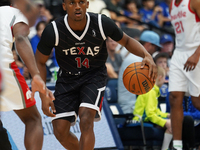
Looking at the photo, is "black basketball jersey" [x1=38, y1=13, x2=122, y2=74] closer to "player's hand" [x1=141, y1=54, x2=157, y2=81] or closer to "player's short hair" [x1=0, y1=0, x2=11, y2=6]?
"player's hand" [x1=141, y1=54, x2=157, y2=81]

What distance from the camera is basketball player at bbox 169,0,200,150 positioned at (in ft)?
17.6

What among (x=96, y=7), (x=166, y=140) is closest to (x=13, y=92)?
(x=166, y=140)

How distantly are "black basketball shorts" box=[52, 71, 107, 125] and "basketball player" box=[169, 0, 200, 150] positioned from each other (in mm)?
1383

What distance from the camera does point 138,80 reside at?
4488mm

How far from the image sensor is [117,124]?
19.5 ft

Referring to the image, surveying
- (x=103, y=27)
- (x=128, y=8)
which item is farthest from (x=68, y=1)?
(x=128, y=8)

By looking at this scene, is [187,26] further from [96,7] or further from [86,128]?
[96,7]

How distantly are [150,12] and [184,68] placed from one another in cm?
787

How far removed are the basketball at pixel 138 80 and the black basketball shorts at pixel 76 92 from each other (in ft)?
1.04

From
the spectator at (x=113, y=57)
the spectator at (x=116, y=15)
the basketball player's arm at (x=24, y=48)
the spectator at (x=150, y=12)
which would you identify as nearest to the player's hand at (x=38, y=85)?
the basketball player's arm at (x=24, y=48)

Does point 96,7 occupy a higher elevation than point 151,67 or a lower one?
higher

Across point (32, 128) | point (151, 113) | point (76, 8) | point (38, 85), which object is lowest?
point (151, 113)

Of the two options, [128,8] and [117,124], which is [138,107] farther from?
[128,8]

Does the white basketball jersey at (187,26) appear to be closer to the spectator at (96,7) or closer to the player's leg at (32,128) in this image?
the player's leg at (32,128)
